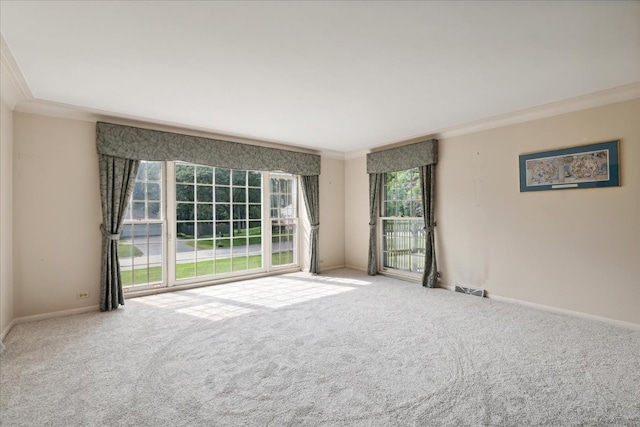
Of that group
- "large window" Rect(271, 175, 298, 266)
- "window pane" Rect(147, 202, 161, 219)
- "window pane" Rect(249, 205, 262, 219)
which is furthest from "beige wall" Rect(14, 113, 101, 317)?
"large window" Rect(271, 175, 298, 266)

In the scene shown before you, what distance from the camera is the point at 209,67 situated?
8.75 feet

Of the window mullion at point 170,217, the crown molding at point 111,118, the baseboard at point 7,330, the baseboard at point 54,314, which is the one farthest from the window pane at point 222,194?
the baseboard at point 7,330

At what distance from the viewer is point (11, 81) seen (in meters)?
2.86

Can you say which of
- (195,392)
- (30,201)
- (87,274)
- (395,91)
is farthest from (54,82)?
(395,91)

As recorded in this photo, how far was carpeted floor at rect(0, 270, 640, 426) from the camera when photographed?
6.33ft

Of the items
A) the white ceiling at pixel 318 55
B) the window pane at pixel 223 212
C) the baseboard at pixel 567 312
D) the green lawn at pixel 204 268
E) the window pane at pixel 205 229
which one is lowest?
the baseboard at pixel 567 312

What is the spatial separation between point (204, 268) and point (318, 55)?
13.0 feet

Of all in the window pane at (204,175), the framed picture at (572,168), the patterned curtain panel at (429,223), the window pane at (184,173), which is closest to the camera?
the framed picture at (572,168)

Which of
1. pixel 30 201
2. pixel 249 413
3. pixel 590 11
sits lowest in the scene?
pixel 249 413

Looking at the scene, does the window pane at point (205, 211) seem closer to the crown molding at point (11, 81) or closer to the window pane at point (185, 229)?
the window pane at point (185, 229)

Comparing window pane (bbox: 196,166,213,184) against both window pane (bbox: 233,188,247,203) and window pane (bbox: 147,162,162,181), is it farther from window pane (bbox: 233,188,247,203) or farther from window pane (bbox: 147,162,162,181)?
window pane (bbox: 147,162,162,181)

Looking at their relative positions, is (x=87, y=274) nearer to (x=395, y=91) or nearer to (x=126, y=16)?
(x=126, y=16)

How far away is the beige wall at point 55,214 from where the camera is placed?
3.54 m

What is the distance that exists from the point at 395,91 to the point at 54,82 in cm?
330
